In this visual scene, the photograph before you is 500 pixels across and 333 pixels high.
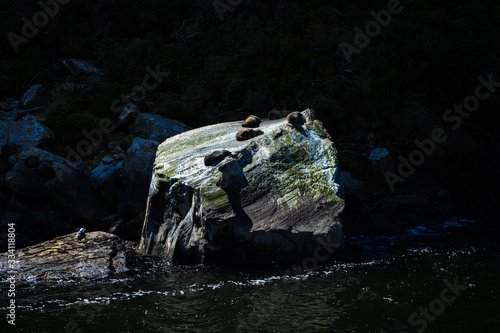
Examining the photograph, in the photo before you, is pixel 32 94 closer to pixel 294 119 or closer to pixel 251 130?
pixel 251 130

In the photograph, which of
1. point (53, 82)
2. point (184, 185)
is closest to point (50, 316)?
point (184, 185)

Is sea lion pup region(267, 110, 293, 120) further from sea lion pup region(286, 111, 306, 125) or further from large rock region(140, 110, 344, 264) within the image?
large rock region(140, 110, 344, 264)

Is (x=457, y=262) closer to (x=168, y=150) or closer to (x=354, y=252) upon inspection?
(x=354, y=252)

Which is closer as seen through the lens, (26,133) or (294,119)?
(294,119)

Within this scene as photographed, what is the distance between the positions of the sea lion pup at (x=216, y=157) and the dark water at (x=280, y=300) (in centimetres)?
340

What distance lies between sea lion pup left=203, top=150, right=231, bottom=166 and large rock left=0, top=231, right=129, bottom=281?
3.95m

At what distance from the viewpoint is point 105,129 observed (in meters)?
23.2

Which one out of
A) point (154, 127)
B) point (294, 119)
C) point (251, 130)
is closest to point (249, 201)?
point (251, 130)

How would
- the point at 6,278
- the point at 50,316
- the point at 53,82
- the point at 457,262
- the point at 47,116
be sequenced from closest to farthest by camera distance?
the point at 50,316, the point at 6,278, the point at 457,262, the point at 47,116, the point at 53,82

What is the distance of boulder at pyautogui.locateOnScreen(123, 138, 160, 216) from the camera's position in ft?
59.6

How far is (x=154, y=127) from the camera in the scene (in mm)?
22078

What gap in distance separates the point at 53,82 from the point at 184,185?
1522 centimetres

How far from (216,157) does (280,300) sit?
5341 millimetres

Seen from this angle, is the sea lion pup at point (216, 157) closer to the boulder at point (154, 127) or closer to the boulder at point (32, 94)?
the boulder at point (154, 127)
